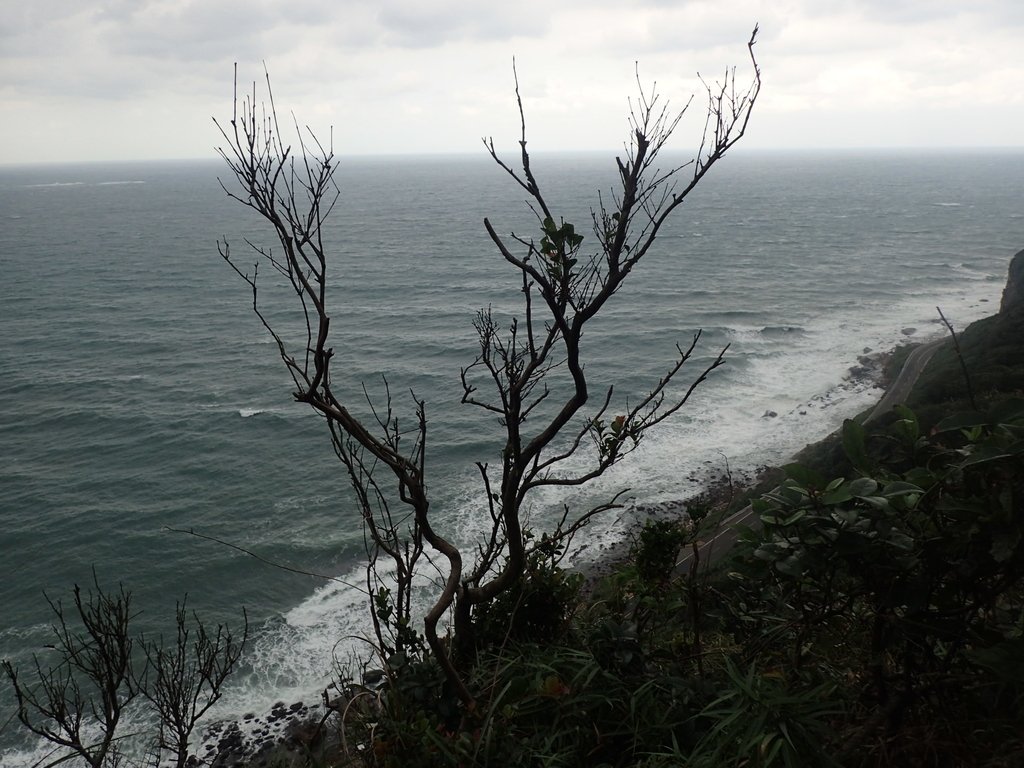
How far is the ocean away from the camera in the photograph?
1003 inches

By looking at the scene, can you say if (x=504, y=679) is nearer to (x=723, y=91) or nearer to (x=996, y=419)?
(x=996, y=419)

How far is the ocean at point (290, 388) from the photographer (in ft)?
83.6

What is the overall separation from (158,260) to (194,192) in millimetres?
115090

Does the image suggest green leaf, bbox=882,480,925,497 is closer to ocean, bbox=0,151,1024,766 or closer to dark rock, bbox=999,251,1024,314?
ocean, bbox=0,151,1024,766

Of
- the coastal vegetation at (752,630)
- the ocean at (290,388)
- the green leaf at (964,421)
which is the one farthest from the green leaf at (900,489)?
the ocean at (290,388)

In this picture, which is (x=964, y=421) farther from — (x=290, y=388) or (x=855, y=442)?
(x=290, y=388)

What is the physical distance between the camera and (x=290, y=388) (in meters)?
41.7

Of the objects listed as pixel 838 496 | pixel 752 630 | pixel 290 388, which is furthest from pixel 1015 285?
pixel 838 496

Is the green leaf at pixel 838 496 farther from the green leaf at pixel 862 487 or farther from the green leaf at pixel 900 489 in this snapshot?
the green leaf at pixel 900 489

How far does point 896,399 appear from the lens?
37188 millimetres

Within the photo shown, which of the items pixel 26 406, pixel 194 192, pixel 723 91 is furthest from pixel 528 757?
pixel 194 192

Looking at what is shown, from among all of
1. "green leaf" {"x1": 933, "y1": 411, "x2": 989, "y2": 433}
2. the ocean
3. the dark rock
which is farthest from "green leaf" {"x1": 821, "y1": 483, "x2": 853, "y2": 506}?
the dark rock

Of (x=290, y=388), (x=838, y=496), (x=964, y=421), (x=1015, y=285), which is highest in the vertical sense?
(x=964, y=421)

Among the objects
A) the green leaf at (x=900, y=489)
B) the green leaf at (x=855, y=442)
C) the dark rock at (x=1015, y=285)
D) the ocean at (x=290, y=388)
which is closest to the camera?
the green leaf at (x=900, y=489)
